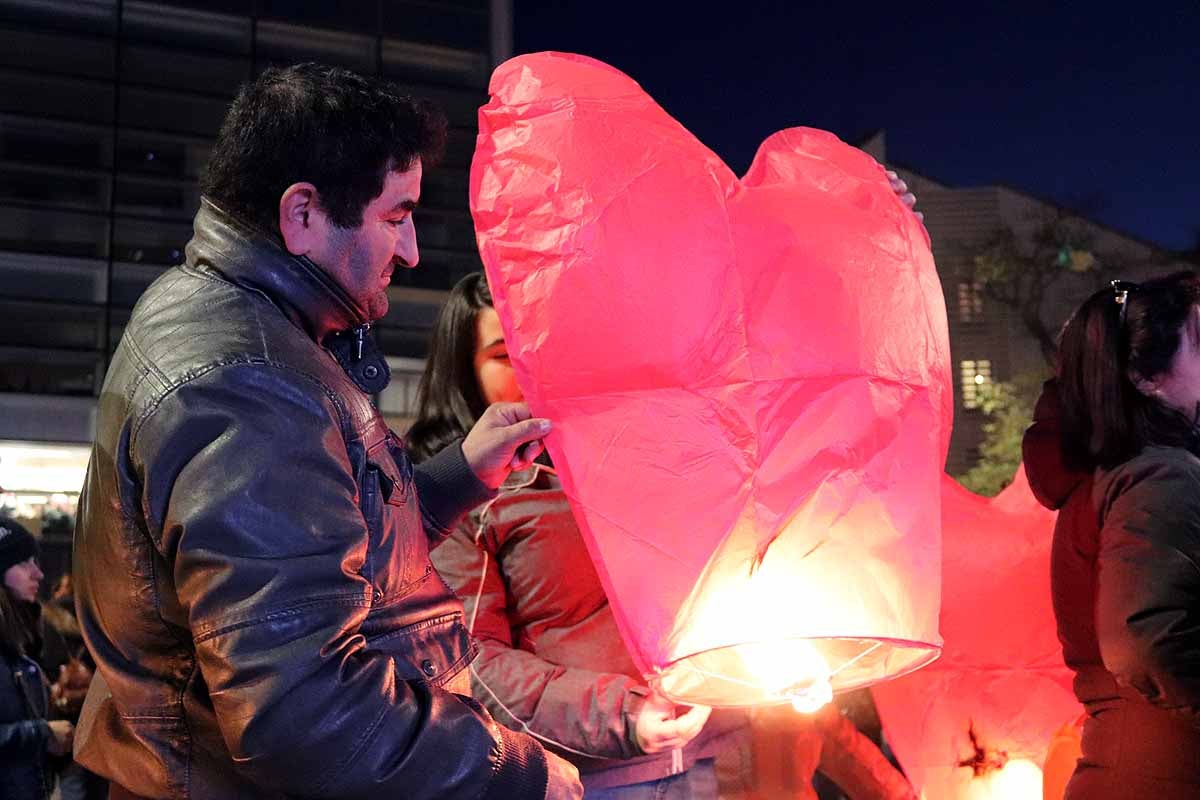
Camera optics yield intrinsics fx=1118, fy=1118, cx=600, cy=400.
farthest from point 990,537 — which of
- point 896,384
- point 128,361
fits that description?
point 128,361

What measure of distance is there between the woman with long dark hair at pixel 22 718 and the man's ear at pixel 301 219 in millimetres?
3772

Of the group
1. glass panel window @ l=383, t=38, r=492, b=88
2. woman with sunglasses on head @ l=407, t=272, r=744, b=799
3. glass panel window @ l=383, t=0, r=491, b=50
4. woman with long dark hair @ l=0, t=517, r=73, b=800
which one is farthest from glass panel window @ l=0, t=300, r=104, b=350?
woman with sunglasses on head @ l=407, t=272, r=744, b=799

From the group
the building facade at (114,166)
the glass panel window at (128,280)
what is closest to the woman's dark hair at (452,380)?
the building facade at (114,166)

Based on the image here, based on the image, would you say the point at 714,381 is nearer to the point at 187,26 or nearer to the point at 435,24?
the point at 435,24

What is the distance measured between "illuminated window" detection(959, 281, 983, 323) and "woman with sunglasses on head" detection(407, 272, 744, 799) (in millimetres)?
20986

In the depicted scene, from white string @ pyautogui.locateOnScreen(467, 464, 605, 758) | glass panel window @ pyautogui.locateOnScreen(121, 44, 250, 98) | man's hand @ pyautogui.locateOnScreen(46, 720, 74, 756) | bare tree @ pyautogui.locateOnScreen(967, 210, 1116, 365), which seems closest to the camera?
white string @ pyautogui.locateOnScreen(467, 464, 605, 758)

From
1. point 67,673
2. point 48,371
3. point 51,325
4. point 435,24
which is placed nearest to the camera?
point 67,673

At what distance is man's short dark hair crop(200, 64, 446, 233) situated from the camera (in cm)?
136

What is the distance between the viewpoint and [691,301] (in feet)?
5.46

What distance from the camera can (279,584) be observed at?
3.77 feet

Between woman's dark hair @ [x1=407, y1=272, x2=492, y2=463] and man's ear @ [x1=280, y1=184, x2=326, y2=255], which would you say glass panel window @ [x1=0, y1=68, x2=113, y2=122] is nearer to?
woman's dark hair @ [x1=407, y1=272, x2=492, y2=463]

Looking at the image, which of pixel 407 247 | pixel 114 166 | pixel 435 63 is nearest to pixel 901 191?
pixel 407 247

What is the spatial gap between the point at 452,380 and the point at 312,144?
1111 mm

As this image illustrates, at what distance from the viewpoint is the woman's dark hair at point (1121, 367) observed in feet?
7.43
